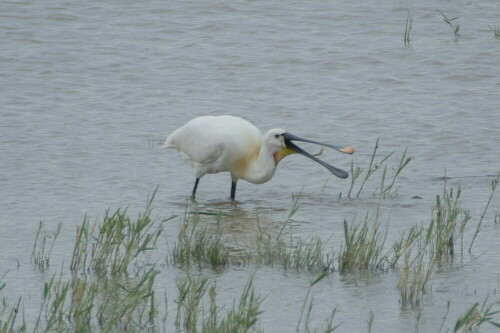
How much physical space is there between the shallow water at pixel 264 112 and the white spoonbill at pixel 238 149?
0.27m

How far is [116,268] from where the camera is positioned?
6.11 meters

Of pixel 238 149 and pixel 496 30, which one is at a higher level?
pixel 496 30

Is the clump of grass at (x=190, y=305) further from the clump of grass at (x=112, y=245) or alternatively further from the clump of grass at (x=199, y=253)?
the clump of grass at (x=199, y=253)

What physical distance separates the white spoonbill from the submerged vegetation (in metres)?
1.55

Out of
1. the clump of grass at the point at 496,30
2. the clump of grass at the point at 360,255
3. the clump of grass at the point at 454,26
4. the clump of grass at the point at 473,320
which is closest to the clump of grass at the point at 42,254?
the clump of grass at the point at 360,255

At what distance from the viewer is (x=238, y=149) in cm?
919

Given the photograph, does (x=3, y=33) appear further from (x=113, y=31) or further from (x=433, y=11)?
(x=433, y=11)

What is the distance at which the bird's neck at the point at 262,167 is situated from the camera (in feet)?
29.8

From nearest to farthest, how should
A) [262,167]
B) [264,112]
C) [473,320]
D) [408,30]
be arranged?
[473,320], [262,167], [264,112], [408,30]

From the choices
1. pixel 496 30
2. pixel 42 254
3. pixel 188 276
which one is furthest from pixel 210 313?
pixel 496 30

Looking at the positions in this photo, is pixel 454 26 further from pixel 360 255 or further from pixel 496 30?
pixel 360 255

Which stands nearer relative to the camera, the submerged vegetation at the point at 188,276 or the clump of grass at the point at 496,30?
the submerged vegetation at the point at 188,276

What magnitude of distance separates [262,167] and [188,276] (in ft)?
12.6

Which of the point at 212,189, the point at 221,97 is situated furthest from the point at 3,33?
the point at 212,189
